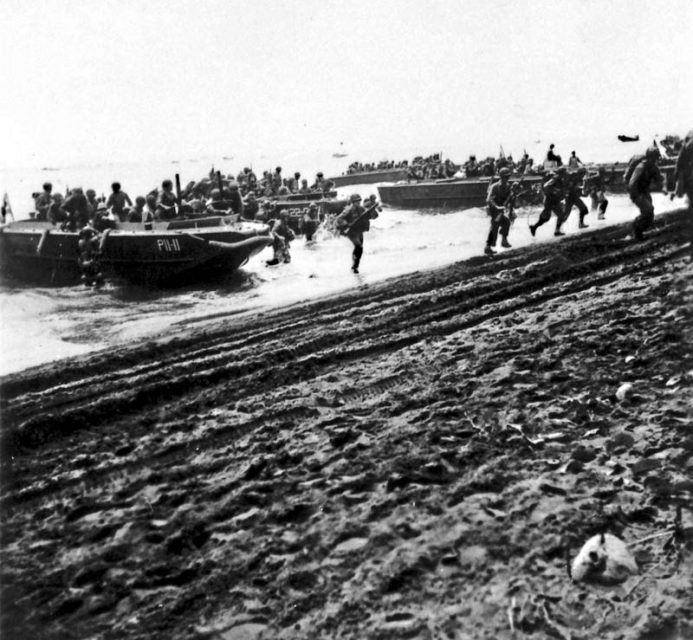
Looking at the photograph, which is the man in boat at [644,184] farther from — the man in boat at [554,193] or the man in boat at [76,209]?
the man in boat at [76,209]

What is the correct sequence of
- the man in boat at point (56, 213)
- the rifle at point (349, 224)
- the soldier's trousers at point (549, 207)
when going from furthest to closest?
1. the man in boat at point (56, 213)
2. the soldier's trousers at point (549, 207)
3. the rifle at point (349, 224)

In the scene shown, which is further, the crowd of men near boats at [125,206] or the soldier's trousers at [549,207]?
the crowd of men near boats at [125,206]

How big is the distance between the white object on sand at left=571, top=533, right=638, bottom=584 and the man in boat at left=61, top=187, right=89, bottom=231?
16.2 m

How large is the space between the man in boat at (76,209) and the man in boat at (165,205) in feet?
7.05

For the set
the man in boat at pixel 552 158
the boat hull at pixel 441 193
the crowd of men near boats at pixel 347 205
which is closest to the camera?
the crowd of men near boats at pixel 347 205

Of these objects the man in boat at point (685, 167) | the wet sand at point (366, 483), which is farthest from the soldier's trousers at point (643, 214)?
the wet sand at point (366, 483)

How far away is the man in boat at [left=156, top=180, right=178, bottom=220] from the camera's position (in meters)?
16.2

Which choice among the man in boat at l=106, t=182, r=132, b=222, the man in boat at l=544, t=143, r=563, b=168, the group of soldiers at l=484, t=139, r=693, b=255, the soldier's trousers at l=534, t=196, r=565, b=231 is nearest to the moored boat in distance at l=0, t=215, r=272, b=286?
the man in boat at l=106, t=182, r=132, b=222

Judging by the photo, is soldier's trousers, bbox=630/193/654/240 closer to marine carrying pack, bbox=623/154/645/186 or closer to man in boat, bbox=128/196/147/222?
marine carrying pack, bbox=623/154/645/186

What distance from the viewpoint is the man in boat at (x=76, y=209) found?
55.5ft

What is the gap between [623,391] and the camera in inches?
206

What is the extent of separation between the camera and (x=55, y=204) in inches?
697

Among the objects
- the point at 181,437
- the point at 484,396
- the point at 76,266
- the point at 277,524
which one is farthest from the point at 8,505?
the point at 76,266

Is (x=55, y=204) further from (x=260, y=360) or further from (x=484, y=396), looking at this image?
(x=484, y=396)
